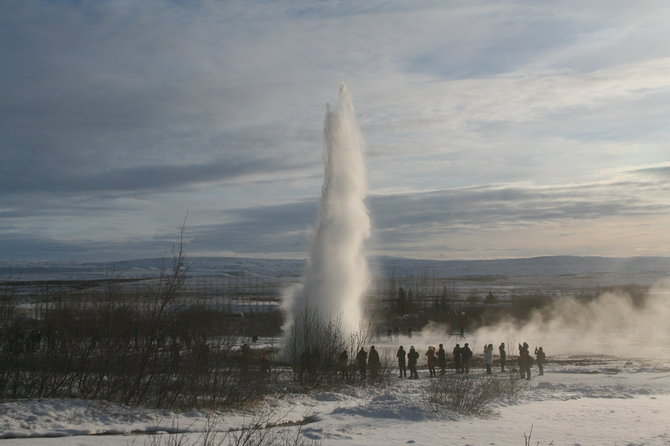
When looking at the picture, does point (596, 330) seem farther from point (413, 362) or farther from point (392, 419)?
point (392, 419)

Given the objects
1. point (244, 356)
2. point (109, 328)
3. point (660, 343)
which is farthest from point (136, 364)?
point (660, 343)

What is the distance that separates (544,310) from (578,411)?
2180 inches

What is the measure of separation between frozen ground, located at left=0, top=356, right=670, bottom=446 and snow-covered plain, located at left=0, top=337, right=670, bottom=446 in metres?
0.02

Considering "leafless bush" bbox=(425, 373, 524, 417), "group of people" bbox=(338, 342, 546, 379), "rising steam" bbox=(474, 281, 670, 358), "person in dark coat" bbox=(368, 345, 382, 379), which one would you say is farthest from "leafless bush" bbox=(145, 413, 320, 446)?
"rising steam" bbox=(474, 281, 670, 358)

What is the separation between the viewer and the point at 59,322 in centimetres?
1750

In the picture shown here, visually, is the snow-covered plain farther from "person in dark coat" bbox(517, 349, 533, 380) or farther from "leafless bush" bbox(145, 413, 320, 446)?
"person in dark coat" bbox(517, 349, 533, 380)

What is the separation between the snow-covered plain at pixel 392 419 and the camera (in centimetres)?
1212

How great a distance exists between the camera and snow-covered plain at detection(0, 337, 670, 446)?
12.1m

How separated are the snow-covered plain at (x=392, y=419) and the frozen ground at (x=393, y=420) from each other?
0.07ft

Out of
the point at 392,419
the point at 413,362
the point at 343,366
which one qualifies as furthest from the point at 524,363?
the point at 392,419

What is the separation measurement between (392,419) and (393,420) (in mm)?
127

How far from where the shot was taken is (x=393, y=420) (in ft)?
49.4

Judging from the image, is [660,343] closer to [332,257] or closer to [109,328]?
[332,257]

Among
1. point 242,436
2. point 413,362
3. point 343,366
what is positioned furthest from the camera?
point 413,362
